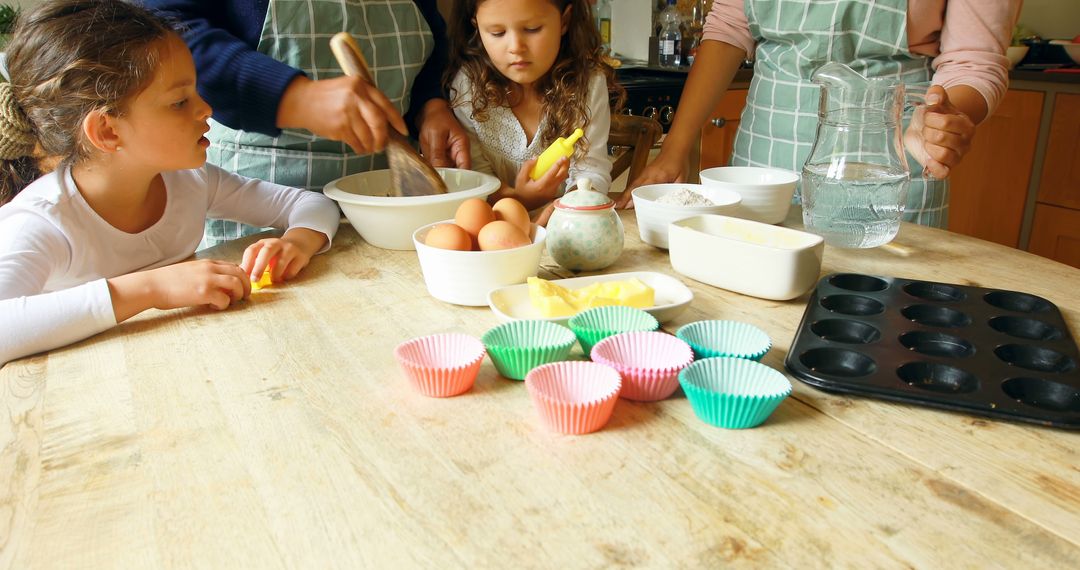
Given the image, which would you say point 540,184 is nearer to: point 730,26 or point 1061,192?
point 730,26

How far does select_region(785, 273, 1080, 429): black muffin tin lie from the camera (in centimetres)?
69

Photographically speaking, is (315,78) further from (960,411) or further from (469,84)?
(960,411)

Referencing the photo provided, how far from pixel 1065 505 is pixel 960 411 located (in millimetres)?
130

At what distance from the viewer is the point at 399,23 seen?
1.46 metres

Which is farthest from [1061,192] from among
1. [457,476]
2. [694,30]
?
[457,476]

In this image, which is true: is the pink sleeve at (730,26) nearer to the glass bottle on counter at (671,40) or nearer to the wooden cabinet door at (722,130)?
the wooden cabinet door at (722,130)

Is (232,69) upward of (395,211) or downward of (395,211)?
upward

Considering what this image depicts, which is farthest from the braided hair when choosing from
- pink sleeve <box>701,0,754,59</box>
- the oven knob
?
the oven knob

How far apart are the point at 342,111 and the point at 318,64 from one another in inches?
11.0

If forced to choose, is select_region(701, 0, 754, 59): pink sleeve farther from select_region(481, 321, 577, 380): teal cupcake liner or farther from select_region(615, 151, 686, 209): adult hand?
select_region(481, 321, 577, 380): teal cupcake liner

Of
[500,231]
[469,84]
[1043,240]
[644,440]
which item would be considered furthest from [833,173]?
[1043,240]

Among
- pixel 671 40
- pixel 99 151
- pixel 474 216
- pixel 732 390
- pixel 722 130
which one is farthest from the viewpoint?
pixel 671 40

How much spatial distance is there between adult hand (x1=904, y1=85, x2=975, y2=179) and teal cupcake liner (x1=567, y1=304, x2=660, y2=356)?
1.99 feet

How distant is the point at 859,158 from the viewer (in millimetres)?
1146
